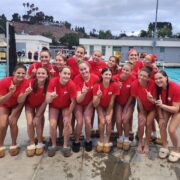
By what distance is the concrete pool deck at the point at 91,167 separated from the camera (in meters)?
4.18

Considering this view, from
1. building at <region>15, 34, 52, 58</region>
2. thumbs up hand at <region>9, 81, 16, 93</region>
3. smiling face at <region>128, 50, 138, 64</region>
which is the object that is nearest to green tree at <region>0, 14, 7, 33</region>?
building at <region>15, 34, 52, 58</region>

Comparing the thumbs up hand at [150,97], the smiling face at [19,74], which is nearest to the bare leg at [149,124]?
the thumbs up hand at [150,97]

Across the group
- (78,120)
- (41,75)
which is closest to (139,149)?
(78,120)

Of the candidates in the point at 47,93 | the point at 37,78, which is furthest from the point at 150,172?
the point at 37,78

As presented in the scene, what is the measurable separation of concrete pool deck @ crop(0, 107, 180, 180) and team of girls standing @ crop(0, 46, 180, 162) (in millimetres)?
122

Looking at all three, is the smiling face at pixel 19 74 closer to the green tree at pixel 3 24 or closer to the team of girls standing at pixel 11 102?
the team of girls standing at pixel 11 102

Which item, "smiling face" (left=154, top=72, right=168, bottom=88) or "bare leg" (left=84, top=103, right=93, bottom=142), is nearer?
"smiling face" (left=154, top=72, right=168, bottom=88)

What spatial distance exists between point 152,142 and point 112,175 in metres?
1.39

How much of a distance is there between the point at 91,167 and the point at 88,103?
3.61 ft

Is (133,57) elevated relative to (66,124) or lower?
elevated

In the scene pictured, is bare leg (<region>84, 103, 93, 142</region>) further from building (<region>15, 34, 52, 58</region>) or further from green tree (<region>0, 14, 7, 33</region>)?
building (<region>15, 34, 52, 58</region>)

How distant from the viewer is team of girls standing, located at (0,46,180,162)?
4.56 meters

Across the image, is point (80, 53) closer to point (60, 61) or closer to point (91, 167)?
point (60, 61)

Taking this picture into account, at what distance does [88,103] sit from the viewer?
194 inches
